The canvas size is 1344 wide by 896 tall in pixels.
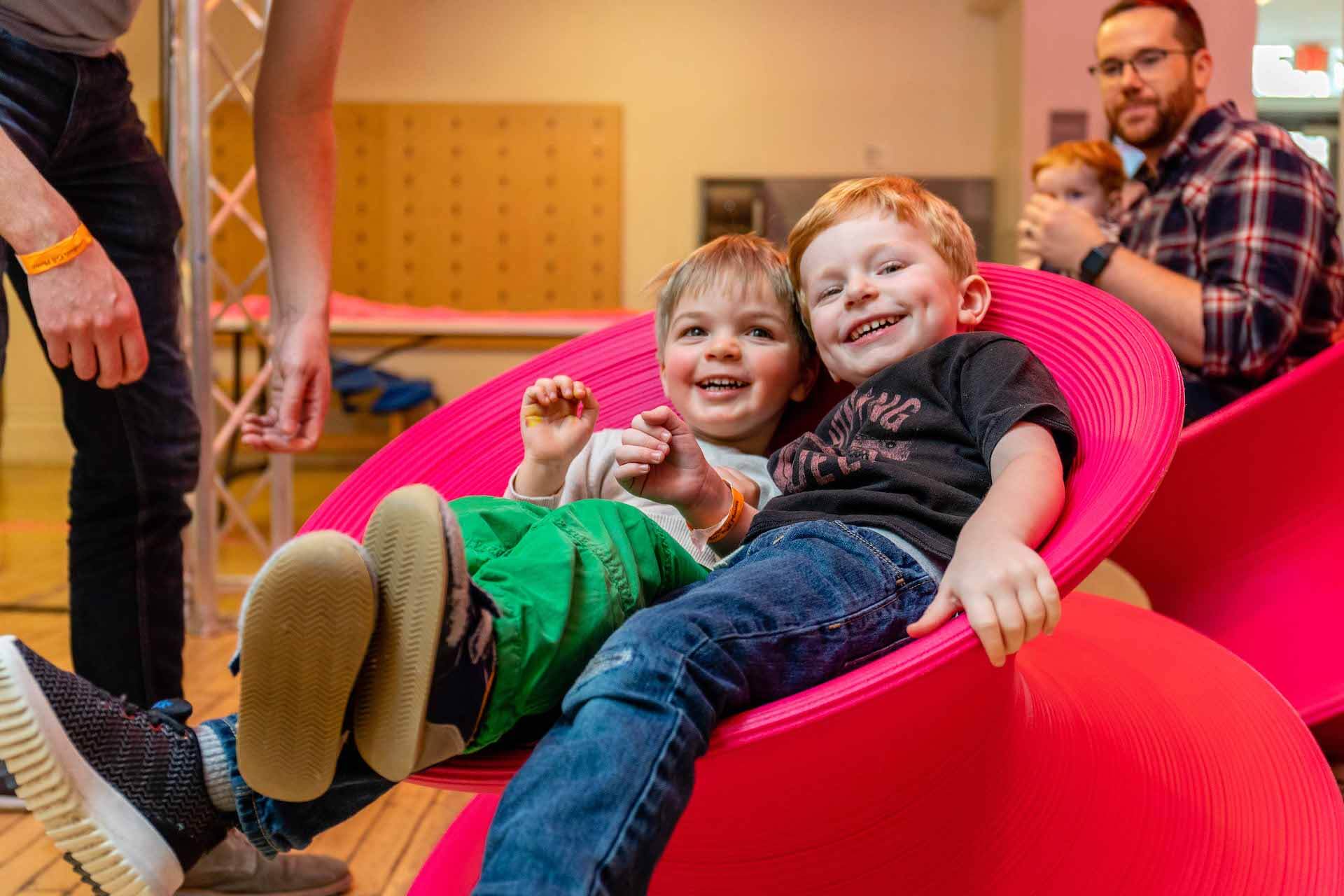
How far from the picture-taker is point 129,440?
60.1 inches

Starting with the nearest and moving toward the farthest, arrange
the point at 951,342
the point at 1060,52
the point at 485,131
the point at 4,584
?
the point at 951,342, the point at 4,584, the point at 1060,52, the point at 485,131

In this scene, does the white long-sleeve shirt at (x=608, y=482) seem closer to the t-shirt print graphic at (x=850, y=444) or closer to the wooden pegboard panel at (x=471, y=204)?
the t-shirt print graphic at (x=850, y=444)

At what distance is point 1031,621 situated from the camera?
2.92ft

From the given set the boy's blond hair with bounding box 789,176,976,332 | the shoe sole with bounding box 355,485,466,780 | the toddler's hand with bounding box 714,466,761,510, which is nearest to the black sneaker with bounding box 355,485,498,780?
the shoe sole with bounding box 355,485,466,780

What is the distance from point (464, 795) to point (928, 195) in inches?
46.2

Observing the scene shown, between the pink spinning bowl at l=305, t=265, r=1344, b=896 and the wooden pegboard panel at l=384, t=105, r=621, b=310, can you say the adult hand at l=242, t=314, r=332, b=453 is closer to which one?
the pink spinning bowl at l=305, t=265, r=1344, b=896

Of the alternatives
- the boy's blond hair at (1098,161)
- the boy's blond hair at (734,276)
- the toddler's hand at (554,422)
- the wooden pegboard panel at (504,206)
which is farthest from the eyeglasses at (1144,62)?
the wooden pegboard panel at (504,206)

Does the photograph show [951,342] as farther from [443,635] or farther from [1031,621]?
[443,635]

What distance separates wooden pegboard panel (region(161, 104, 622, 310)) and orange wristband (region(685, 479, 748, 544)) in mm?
6259

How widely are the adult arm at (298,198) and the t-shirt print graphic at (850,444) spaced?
651mm

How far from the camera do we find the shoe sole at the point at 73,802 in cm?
88

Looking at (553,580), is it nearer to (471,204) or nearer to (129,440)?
(129,440)

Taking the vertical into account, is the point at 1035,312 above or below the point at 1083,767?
above

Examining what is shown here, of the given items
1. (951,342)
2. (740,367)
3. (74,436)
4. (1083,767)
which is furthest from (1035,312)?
(74,436)
